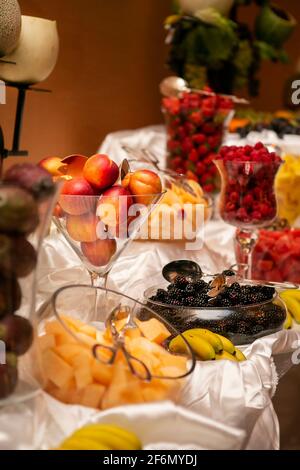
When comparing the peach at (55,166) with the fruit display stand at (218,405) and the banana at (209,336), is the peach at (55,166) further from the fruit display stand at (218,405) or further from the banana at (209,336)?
the banana at (209,336)

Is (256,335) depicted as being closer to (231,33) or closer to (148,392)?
(148,392)

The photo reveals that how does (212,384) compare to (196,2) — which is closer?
(212,384)

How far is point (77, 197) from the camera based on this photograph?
3.43 ft

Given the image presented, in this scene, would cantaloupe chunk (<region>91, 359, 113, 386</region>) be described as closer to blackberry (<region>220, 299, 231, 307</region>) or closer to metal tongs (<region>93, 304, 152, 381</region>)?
metal tongs (<region>93, 304, 152, 381</region>)

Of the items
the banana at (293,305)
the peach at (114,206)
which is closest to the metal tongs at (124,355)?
the peach at (114,206)

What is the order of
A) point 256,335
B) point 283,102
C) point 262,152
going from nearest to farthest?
point 256,335, point 262,152, point 283,102

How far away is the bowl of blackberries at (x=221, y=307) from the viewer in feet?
3.58

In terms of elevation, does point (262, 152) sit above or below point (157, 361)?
above

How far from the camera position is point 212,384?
0.87 m

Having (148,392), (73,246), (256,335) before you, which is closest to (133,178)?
(73,246)

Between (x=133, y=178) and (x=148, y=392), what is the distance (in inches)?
18.0
